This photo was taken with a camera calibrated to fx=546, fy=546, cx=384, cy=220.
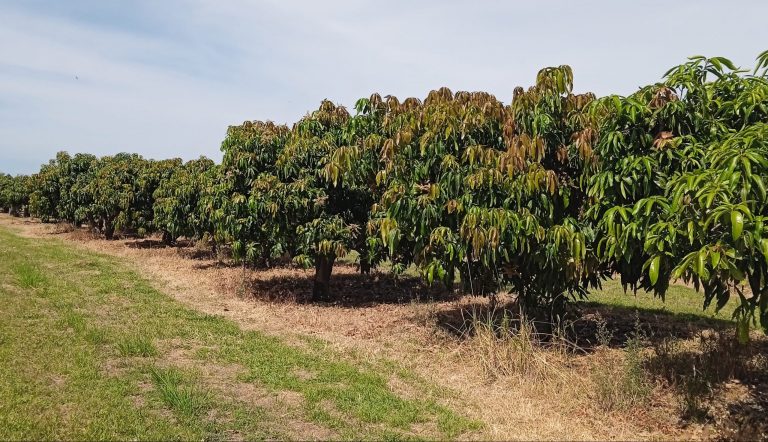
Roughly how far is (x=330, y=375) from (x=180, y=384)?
1849 millimetres

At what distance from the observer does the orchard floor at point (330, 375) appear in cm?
545

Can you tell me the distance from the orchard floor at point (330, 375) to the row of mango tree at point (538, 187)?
3.86 feet

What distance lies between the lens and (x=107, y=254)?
22188 mm

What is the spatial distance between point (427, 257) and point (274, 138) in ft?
20.1

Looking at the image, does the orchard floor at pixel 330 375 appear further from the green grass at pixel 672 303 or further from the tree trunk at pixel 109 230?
the tree trunk at pixel 109 230

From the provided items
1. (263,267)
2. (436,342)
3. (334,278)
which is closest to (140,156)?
(263,267)

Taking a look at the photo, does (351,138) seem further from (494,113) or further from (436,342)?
(436,342)

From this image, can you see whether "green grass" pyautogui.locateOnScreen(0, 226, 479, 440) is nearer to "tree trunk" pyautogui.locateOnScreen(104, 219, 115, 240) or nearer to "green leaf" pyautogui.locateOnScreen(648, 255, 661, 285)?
"green leaf" pyautogui.locateOnScreen(648, 255, 661, 285)

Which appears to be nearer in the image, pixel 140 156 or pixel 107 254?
pixel 107 254

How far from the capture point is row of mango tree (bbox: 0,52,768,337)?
4730mm

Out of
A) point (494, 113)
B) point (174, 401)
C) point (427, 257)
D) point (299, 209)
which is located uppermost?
point (494, 113)

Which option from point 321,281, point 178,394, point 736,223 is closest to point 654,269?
point 736,223

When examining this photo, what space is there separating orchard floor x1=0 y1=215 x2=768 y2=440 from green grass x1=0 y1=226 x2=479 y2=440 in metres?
0.03

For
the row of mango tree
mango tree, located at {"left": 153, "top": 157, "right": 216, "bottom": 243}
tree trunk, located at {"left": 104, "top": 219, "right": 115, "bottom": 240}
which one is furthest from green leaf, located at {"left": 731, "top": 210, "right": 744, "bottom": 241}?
tree trunk, located at {"left": 104, "top": 219, "right": 115, "bottom": 240}
